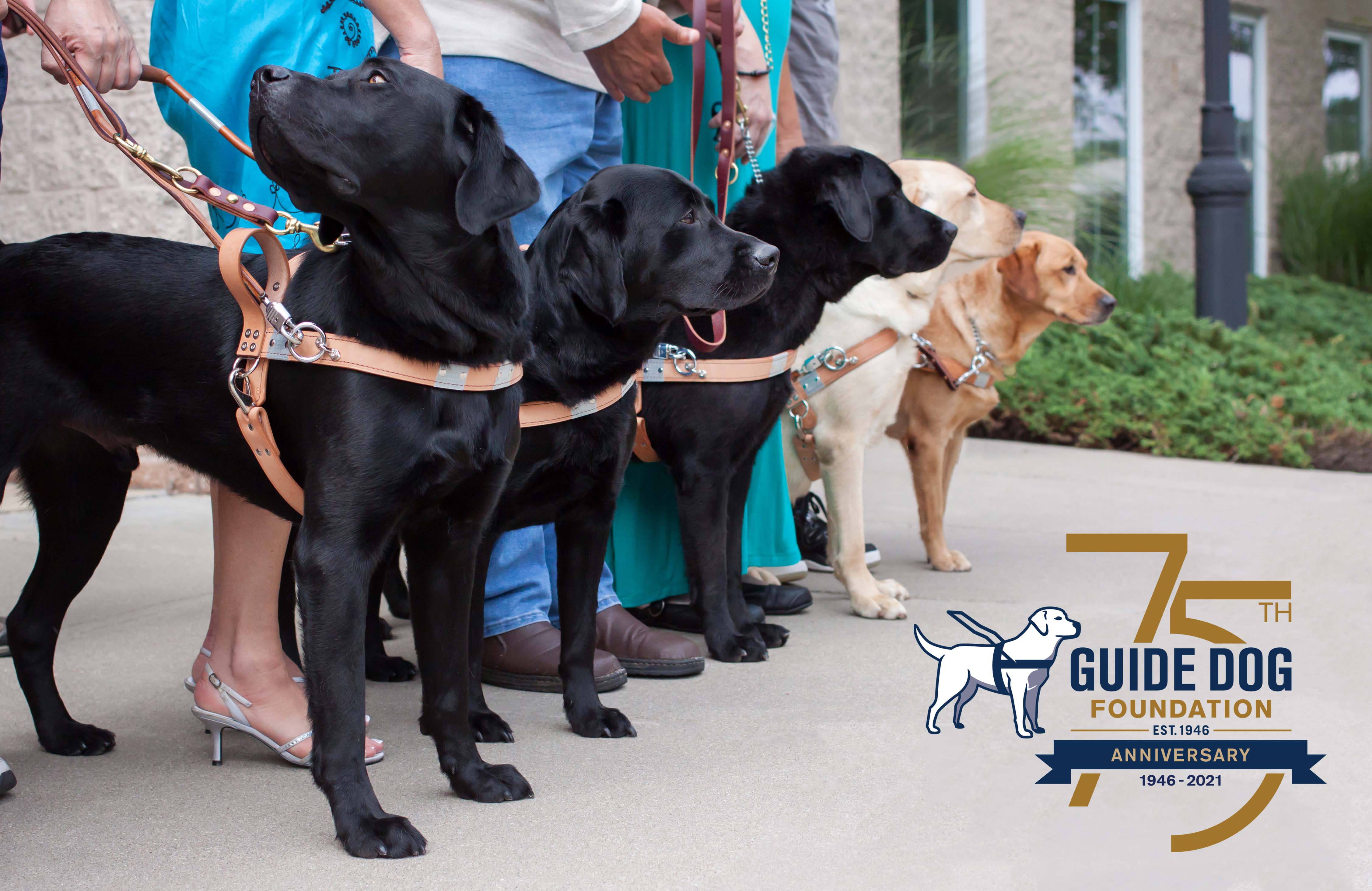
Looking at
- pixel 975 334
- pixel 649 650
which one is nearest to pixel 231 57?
pixel 649 650

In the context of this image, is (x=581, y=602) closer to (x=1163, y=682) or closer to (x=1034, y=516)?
(x=1163, y=682)

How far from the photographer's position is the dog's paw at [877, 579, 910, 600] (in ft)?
12.4

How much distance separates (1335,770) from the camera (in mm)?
2334

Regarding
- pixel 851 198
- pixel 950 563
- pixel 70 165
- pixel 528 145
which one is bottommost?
pixel 950 563

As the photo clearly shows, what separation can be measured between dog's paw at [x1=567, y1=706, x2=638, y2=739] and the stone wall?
12.5 feet

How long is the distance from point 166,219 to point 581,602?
3914mm

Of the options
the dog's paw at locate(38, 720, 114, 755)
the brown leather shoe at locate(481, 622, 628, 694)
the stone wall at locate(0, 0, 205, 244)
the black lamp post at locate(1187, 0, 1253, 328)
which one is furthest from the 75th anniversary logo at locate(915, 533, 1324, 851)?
the black lamp post at locate(1187, 0, 1253, 328)

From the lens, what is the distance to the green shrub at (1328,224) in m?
12.2

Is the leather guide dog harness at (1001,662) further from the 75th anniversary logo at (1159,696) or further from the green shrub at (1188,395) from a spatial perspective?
the green shrub at (1188,395)

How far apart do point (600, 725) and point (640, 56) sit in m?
1.57

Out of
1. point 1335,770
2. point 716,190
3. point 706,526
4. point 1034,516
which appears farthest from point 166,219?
point 1335,770

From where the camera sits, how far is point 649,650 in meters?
3.07

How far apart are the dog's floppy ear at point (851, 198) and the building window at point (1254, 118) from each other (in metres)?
11.2

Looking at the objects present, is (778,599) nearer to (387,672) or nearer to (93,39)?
(387,672)
